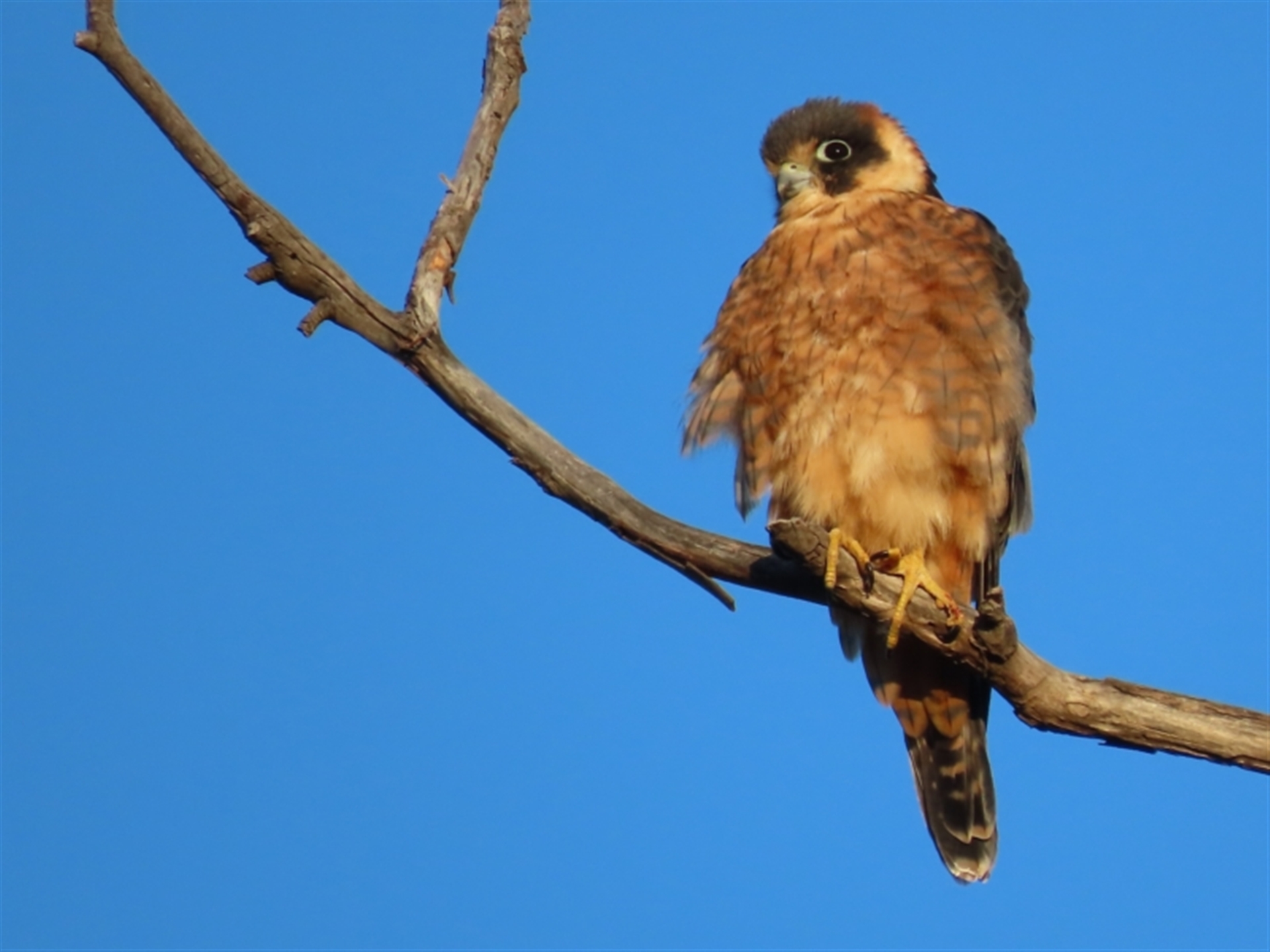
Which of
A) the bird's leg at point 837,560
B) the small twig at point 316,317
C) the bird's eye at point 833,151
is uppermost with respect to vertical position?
the bird's eye at point 833,151

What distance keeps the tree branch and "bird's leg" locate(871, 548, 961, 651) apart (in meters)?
0.02

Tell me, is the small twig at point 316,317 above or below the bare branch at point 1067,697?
above

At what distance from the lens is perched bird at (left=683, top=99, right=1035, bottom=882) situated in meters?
3.52

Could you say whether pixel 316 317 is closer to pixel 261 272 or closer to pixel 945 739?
pixel 261 272

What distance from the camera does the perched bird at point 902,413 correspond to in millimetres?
3523

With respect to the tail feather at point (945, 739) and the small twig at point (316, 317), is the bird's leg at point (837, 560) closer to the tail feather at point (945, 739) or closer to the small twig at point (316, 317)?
the tail feather at point (945, 739)

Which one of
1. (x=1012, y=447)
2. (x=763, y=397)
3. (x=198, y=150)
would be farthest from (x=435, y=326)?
(x=1012, y=447)

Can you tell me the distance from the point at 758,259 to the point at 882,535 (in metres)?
0.82

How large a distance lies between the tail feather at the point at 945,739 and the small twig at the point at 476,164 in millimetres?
1442

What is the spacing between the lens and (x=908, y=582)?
330 centimetres

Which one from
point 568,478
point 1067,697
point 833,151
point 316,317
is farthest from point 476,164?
point 1067,697

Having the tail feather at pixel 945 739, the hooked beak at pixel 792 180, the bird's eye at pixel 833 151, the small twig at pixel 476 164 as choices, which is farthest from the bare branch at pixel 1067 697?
the bird's eye at pixel 833 151

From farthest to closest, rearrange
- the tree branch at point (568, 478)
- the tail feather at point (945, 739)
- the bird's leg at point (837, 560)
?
the tail feather at point (945, 739) < the bird's leg at point (837, 560) < the tree branch at point (568, 478)

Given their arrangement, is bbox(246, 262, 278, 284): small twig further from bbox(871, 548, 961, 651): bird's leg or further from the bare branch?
bbox(871, 548, 961, 651): bird's leg
